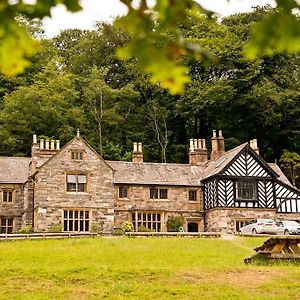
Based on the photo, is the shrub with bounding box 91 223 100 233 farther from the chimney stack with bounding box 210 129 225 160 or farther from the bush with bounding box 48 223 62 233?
the chimney stack with bounding box 210 129 225 160

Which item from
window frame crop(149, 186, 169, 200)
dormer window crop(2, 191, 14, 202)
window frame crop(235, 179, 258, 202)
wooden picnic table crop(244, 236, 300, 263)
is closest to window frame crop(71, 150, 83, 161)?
window frame crop(149, 186, 169, 200)

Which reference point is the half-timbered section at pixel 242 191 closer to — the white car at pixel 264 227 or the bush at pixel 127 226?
the white car at pixel 264 227

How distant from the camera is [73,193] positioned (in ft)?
132

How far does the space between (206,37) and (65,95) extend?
54.3 ft

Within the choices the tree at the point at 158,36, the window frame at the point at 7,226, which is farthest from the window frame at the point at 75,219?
the tree at the point at 158,36

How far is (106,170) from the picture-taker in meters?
41.2

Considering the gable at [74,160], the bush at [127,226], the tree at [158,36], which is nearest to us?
the tree at [158,36]

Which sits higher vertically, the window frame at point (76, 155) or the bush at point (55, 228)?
the window frame at point (76, 155)

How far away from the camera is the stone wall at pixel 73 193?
39438 mm

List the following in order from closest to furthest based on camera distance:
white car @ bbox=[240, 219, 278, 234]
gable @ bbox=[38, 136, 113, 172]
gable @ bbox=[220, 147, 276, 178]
Answer: white car @ bbox=[240, 219, 278, 234]
gable @ bbox=[38, 136, 113, 172]
gable @ bbox=[220, 147, 276, 178]

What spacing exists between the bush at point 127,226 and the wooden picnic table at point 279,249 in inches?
705

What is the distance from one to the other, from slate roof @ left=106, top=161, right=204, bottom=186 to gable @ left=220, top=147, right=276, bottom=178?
3.31 m

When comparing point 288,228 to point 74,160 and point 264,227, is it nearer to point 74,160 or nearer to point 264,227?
point 264,227

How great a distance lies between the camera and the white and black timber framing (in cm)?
4156
